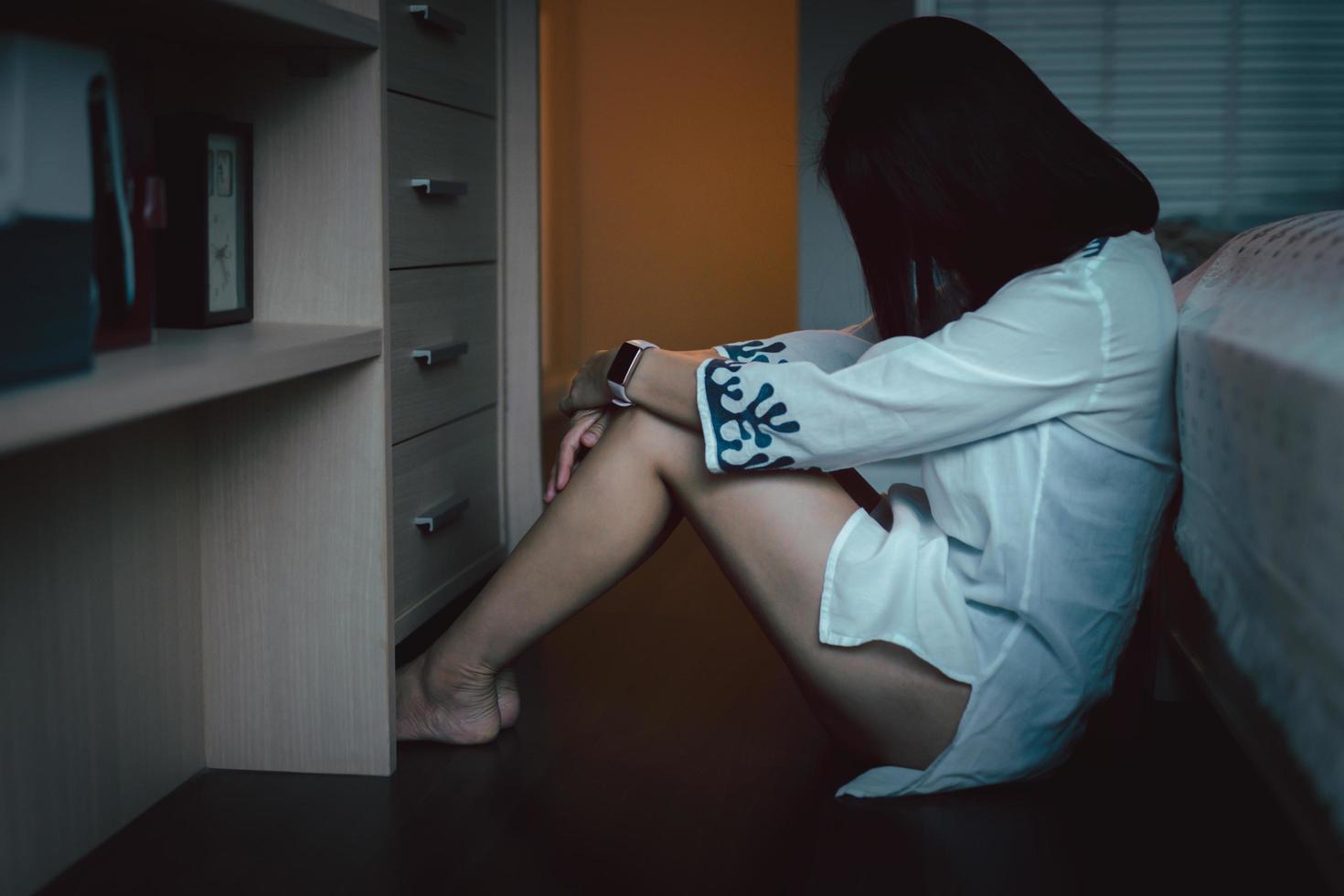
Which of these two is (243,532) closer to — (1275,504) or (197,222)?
(197,222)

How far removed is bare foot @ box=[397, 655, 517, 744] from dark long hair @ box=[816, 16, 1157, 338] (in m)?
0.67

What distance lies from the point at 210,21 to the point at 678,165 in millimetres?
2135

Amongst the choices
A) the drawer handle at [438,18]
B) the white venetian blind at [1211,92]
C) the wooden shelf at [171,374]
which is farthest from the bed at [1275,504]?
the white venetian blind at [1211,92]

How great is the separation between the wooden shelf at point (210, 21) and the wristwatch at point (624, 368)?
0.38 m

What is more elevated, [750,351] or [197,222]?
[197,222]

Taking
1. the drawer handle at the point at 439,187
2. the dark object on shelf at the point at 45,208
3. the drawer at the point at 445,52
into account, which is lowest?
the dark object on shelf at the point at 45,208

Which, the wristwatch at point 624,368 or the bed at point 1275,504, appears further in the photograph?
the wristwatch at point 624,368

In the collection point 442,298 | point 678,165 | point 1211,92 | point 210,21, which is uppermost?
point 1211,92

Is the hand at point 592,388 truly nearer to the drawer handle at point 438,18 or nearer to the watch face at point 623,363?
the watch face at point 623,363

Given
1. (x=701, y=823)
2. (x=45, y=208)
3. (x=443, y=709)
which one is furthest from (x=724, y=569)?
(x=45, y=208)

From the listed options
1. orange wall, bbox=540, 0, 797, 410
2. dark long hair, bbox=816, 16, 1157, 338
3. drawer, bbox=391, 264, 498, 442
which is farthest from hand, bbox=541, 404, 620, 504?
orange wall, bbox=540, 0, 797, 410

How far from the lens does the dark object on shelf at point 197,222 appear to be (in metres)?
1.18

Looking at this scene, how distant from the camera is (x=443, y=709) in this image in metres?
1.44

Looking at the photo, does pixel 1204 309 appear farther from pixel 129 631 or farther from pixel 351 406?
pixel 129 631
